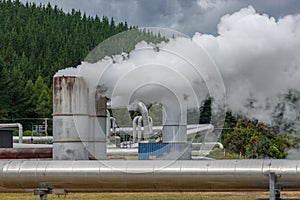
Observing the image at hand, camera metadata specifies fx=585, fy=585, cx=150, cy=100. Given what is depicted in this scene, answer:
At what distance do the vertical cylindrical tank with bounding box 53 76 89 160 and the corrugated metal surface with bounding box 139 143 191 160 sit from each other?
5.90 ft

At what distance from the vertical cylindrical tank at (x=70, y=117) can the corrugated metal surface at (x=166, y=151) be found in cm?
180

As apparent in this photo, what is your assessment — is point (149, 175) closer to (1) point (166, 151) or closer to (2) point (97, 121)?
(1) point (166, 151)

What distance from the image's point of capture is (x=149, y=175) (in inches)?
520

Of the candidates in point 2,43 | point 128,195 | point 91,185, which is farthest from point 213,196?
point 2,43

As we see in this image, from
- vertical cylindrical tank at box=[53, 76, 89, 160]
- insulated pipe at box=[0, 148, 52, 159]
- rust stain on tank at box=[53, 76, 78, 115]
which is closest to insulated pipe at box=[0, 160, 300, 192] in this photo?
vertical cylindrical tank at box=[53, 76, 89, 160]

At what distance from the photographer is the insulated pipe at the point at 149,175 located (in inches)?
502

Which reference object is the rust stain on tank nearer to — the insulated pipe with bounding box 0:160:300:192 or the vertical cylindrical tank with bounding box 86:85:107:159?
the vertical cylindrical tank with bounding box 86:85:107:159

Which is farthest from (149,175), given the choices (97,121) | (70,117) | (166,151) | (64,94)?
(64,94)

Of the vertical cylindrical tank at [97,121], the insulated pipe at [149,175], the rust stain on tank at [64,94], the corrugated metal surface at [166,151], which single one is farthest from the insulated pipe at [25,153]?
the corrugated metal surface at [166,151]

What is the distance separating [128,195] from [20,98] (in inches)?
2020

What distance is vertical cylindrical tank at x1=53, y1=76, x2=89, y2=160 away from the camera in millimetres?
15453

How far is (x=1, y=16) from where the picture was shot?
456 ft

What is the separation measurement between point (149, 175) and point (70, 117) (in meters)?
3.31

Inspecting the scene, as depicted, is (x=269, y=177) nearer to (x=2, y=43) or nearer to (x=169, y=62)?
(x=169, y=62)
